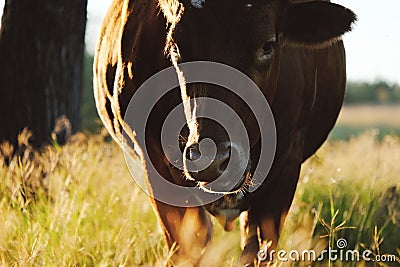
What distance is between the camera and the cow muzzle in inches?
128

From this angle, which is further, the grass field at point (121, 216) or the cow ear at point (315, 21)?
the cow ear at point (315, 21)

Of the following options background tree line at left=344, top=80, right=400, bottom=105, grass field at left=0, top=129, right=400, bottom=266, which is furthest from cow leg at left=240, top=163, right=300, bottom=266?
background tree line at left=344, top=80, right=400, bottom=105

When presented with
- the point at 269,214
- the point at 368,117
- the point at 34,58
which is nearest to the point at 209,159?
the point at 269,214

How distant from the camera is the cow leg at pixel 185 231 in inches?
172

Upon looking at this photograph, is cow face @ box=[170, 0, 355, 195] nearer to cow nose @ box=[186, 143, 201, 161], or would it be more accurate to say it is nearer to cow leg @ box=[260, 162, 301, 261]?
cow nose @ box=[186, 143, 201, 161]

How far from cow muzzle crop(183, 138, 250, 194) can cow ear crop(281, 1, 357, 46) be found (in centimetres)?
88

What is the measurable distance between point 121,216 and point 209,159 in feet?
5.30

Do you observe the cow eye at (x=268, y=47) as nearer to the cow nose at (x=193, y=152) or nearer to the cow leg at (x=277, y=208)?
the cow nose at (x=193, y=152)

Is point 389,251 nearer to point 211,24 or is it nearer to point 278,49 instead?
point 278,49

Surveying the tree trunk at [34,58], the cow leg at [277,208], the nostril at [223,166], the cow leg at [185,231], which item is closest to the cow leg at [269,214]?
the cow leg at [277,208]

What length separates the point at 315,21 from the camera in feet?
13.2

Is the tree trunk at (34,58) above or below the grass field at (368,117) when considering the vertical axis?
above

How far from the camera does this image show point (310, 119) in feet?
15.7

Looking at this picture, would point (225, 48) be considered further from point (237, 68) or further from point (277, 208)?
point (277, 208)
